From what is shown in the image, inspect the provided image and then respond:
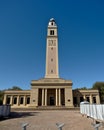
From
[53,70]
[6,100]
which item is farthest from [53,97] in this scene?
[6,100]

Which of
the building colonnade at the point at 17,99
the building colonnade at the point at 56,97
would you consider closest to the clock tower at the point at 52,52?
the building colonnade at the point at 56,97

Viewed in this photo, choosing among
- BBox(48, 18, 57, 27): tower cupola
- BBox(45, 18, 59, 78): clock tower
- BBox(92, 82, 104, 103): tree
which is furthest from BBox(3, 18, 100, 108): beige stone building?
BBox(92, 82, 104, 103): tree

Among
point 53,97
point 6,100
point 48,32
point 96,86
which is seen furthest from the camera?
point 96,86

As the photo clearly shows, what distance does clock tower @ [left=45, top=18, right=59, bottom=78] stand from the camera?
42.2 m

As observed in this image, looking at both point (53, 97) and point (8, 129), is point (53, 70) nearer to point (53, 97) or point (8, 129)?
point (53, 97)

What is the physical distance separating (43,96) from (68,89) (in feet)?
25.6

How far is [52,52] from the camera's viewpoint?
150ft

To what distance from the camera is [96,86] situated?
6309cm

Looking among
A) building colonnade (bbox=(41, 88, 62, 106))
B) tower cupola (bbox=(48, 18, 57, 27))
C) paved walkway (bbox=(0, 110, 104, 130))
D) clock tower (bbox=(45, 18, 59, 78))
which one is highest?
tower cupola (bbox=(48, 18, 57, 27))

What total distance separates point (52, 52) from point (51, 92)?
13.8m

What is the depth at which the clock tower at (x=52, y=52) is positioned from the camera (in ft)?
→ 139

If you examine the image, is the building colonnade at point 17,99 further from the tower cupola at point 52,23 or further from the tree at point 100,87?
the tree at point 100,87

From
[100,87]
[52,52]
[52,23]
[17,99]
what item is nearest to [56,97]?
[17,99]

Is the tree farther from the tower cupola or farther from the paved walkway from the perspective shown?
the paved walkway
